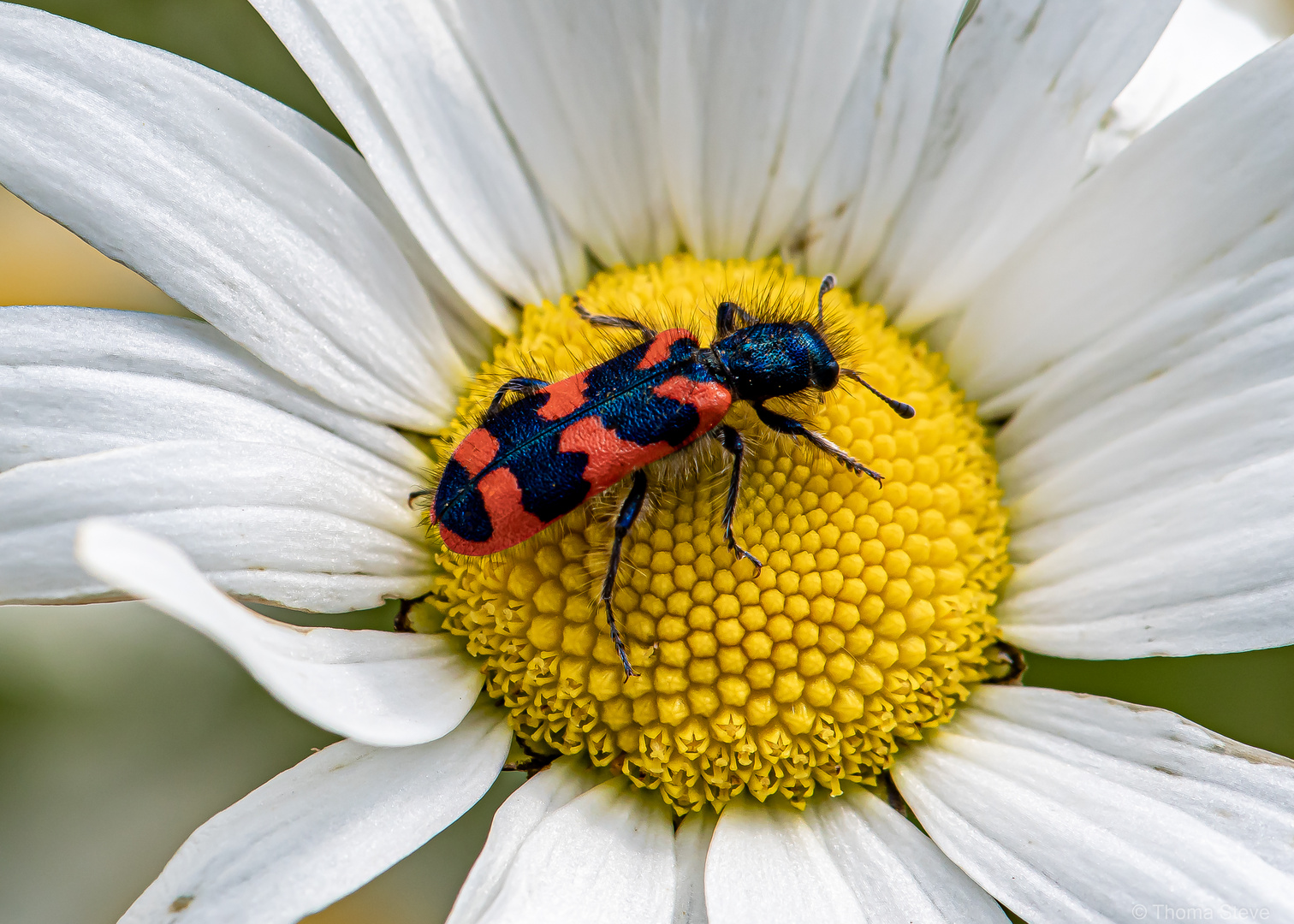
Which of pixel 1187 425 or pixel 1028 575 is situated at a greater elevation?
pixel 1187 425

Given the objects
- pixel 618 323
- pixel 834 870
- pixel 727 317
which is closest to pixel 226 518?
pixel 618 323

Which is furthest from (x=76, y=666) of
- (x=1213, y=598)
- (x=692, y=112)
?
(x=1213, y=598)

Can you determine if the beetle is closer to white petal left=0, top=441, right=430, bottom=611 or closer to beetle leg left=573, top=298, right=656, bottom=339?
beetle leg left=573, top=298, right=656, bottom=339

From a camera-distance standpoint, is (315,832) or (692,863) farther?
(692,863)

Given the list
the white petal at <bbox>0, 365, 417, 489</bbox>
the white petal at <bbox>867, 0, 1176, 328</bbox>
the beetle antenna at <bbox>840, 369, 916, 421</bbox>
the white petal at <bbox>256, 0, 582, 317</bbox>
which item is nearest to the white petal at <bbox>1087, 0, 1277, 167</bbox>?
the white petal at <bbox>867, 0, 1176, 328</bbox>

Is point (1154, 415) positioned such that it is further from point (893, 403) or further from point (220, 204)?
point (220, 204)

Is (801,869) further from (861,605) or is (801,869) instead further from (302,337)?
(302,337)
